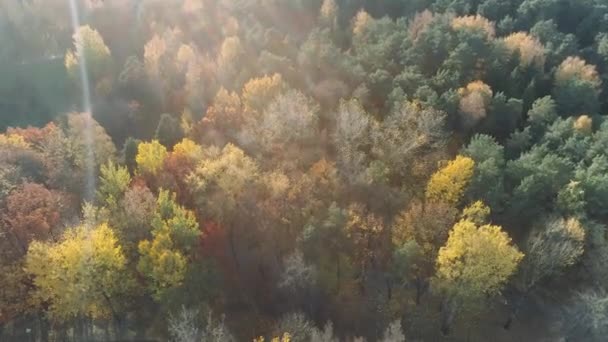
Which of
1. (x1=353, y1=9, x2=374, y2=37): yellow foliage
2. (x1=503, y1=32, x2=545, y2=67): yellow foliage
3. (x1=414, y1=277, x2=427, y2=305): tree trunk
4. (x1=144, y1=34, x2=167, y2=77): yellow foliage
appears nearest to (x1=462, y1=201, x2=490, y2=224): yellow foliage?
(x1=414, y1=277, x2=427, y2=305): tree trunk

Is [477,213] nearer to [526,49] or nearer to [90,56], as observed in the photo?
[526,49]

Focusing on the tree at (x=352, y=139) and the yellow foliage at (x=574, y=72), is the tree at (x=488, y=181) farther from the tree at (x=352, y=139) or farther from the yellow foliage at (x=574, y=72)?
the yellow foliage at (x=574, y=72)

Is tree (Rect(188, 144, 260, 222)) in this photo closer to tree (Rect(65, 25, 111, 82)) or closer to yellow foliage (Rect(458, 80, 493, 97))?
yellow foliage (Rect(458, 80, 493, 97))

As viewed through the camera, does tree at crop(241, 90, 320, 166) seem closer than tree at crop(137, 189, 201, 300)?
No

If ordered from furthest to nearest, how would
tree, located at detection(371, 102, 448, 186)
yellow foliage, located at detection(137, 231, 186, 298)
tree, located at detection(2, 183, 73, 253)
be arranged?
tree, located at detection(371, 102, 448, 186), tree, located at detection(2, 183, 73, 253), yellow foliage, located at detection(137, 231, 186, 298)

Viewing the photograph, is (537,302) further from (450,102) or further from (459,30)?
(459,30)

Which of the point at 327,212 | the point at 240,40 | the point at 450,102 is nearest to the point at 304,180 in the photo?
the point at 327,212
